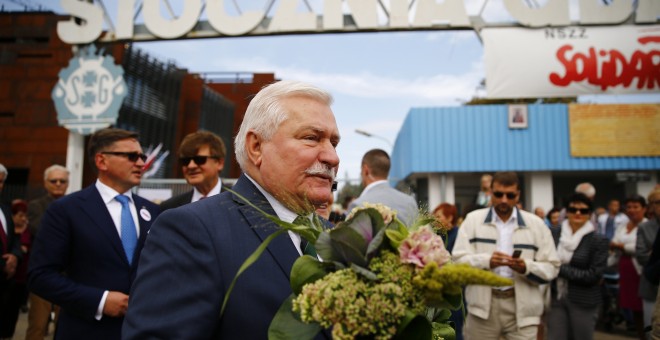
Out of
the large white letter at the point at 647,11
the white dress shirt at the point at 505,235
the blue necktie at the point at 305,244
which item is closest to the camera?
the blue necktie at the point at 305,244

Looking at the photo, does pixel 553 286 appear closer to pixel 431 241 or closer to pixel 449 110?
pixel 431 241

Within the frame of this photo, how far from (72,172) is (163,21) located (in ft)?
14.2

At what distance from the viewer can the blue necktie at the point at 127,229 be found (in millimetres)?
3021

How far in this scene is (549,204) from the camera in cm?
1852

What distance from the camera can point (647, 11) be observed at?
10055mm

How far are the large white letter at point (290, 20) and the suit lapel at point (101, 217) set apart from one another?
26.7 ft

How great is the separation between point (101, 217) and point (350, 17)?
8.72 metres

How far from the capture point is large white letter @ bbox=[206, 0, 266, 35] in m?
10.6

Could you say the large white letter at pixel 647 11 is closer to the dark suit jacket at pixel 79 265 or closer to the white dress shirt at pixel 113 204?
the white dress shirt at pixel 113 204

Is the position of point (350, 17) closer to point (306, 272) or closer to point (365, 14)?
point (365, 14)

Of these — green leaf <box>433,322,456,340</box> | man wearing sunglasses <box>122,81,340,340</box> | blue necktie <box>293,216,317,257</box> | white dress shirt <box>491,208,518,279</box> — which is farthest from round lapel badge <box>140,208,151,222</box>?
white dress shirt <box>491,208,518,279</box>

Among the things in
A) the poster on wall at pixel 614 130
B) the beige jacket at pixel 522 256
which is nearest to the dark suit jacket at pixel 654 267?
the beige jacket at pixel 522 256

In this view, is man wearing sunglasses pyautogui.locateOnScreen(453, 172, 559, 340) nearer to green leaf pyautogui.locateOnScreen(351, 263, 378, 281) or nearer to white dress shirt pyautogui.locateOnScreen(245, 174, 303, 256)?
white dress shirt pyautogui.locateOnScreen(245, 174, 303, 256)

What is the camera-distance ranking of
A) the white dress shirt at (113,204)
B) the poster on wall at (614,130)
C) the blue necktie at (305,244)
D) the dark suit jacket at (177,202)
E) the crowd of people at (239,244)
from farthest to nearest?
the poster on wall at (614,130), the dark suit jacket at (177,202), the white dress shirt at (113,204), the crowd of people at (239,244), the blue necktie at (305,244)
